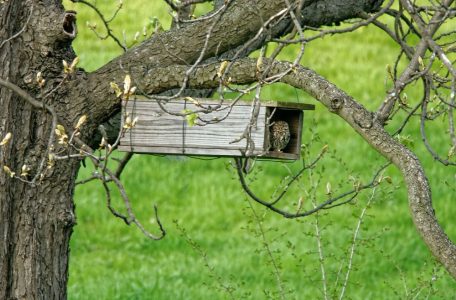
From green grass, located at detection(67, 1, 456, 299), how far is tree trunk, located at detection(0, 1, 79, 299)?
2.15m

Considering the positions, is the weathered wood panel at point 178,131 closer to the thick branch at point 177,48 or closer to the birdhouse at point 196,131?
the birdhouse at point 196,131

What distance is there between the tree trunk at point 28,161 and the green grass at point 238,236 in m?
2.15

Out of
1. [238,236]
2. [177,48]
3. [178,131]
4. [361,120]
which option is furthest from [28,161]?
[238,236]

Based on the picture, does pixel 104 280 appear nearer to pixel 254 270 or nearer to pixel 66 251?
pixel 254 270

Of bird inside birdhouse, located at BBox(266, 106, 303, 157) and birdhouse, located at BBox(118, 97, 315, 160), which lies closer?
birdhouse, located at BBox(118, 97, 315, 160)

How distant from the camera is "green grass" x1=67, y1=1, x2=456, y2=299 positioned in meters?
6.45

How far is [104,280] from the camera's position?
6637 millimetres

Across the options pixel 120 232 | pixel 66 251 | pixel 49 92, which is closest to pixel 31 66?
pixel 49 92

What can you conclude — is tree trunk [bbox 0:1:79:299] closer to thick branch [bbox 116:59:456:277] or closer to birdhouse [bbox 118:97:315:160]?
birdhouse [bbox 118:97:315:160]

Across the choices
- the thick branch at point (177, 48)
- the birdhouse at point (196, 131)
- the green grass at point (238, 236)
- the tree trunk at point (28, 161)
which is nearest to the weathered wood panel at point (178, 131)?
the birdhouse at point (196, 131)

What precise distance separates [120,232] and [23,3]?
4.10 m

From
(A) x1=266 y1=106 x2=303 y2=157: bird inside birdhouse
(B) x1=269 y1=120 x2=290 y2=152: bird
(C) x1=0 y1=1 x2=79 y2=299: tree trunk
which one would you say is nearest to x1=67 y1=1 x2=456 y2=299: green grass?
(A) x1=266 y1=106 x2=303 y2=157: bird inside birdhouse

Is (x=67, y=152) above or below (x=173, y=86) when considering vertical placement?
below

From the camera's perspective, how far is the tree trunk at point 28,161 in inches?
141
